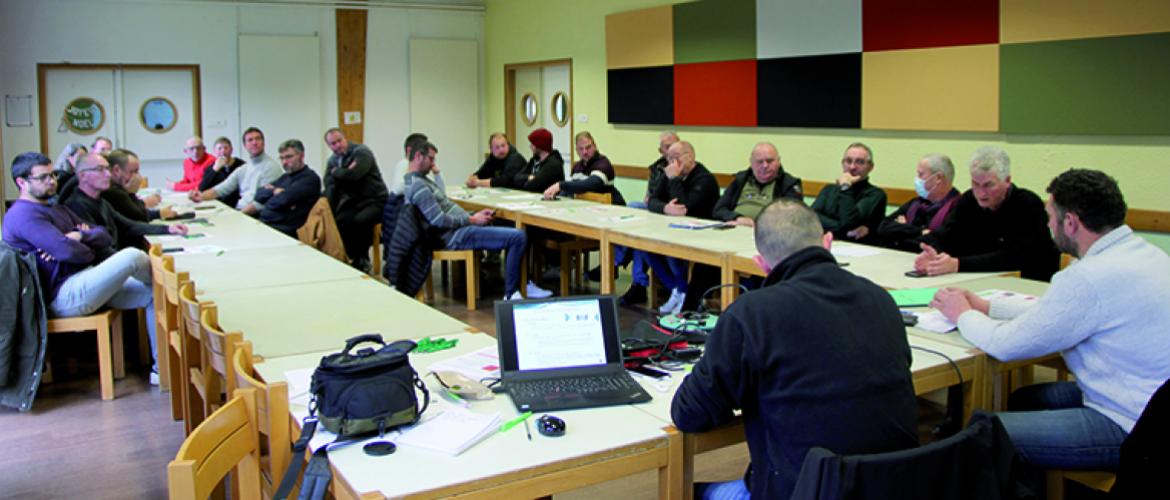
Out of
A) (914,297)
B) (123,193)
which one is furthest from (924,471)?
(123,193)

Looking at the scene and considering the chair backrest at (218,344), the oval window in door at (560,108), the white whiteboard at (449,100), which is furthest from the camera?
the white whiteboard at (449,100)

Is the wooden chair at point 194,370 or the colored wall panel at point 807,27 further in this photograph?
the colored wall panel at point 807,27

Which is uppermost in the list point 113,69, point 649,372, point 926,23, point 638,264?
point 113,69

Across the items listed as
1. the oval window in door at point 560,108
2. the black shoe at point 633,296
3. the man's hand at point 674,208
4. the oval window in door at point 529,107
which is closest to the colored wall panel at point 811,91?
the man's hand at point 674,208

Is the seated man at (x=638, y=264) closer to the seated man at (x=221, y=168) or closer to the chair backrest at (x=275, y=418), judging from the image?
the seated man at (x=221, y=168)

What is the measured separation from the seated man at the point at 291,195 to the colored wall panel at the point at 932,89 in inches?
165

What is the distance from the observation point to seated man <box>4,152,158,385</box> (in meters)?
4.63

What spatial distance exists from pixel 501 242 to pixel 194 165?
4.00 metres

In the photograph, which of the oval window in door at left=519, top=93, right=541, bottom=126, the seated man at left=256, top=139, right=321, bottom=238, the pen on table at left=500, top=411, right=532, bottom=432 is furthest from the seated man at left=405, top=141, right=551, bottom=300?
the oval window in door at left=519, top=93, right=541, bottom=126

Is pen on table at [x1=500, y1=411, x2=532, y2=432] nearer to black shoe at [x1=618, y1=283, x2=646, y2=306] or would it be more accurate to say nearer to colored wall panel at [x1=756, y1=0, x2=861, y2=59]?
black shoe at [x1=618, y1=283, x2=646, y2=306]

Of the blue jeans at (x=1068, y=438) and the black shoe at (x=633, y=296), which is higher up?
the blue jeans at (x=1068, y=438)

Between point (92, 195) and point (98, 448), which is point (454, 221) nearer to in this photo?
point (92, 195)

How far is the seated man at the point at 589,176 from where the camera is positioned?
8.05 meters

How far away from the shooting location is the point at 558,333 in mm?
2686
